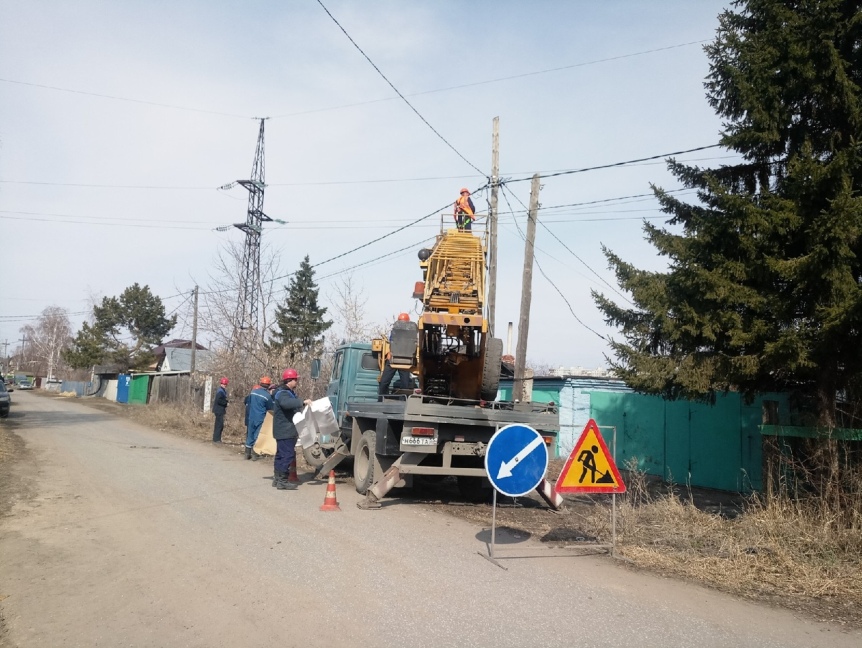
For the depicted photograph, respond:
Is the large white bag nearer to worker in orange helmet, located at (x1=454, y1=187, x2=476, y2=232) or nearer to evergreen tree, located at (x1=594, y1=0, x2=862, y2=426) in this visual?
worker in orange helmet, located at (x1=454, y1=187, x2=476, y2=232)

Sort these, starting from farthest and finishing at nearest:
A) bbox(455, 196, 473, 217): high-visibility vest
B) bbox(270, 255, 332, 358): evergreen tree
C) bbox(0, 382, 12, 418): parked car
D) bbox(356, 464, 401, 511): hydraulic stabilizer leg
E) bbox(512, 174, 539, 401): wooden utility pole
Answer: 1. bbox(270, 255, 332, 358): evergreen tree
2. bbox(0, 382, 12, 418): parked car
3. bbox(512, 174, 539, 401): wooden utility pole
4. bbox(455, 196, 473, 217): high-visibility vest
5. bbox(356, 464, 401, 511): hydraulic stabilizer leg

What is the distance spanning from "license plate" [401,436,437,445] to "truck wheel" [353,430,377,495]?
1092 mm

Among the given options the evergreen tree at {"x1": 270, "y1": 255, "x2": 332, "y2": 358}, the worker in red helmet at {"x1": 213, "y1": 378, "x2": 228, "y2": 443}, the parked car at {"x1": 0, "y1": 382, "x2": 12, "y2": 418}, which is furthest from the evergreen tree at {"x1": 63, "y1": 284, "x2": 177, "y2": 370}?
the worker in red helmet at {"x1": 213, "y1": 378, "x2": 228, "y2": 443}

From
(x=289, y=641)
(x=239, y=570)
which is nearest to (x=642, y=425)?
(x=239, y=570)

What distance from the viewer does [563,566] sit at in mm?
6859

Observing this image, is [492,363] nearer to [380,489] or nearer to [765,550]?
[380,489]

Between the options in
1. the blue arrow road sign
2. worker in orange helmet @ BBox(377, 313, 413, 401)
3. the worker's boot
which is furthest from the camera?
worker in orange helmet @ BBox(377, 313, 413, 401)

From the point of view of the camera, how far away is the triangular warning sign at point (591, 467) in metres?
7.17

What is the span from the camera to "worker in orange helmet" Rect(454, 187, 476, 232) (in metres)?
11.3

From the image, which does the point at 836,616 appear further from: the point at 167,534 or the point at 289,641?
the point at 167,534

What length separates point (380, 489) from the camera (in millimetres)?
9672

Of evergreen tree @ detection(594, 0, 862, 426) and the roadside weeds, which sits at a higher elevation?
evergreen tree @ detection(594, 0, 862, 426)

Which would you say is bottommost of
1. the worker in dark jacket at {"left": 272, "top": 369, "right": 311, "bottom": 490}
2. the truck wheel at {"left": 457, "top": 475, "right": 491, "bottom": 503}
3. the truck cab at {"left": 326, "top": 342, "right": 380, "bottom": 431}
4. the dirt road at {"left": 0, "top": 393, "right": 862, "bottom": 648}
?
the dirt road at {"left": 0, "top": 393, "right": 862, "bottom": 648}

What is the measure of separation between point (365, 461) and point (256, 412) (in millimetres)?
4815
